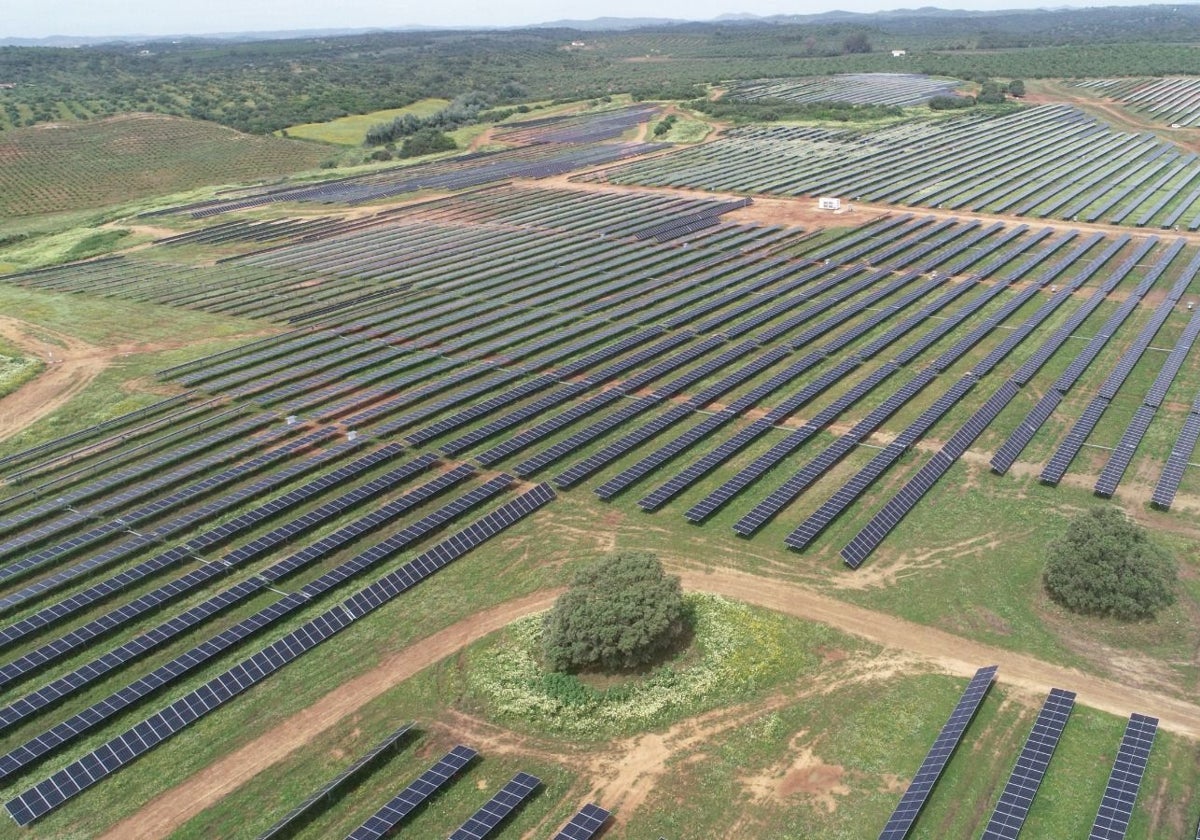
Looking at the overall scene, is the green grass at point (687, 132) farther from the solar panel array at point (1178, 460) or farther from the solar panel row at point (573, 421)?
the solar panel array at point (1178, 460)

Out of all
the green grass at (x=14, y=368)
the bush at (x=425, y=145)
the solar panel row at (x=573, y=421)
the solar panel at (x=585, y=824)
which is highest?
the bush at (x=425, y=145)

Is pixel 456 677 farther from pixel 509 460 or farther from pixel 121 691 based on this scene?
Result: pixel 509 460

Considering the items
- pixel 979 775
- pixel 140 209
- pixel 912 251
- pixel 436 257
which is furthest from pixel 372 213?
pixel 979 775

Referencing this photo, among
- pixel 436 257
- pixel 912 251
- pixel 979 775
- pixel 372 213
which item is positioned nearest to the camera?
pixel 979 775

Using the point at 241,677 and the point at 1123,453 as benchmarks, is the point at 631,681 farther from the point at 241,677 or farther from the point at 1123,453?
the point at 1123,453

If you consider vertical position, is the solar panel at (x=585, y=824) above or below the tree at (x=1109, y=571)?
below

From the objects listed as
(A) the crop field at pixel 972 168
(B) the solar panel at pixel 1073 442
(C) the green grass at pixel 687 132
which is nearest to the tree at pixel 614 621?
(B) the solar panel at pixel 1073 442
